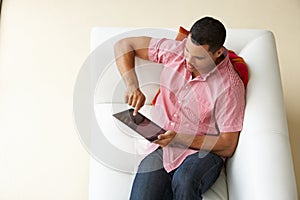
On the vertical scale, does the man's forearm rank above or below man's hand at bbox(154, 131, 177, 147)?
above

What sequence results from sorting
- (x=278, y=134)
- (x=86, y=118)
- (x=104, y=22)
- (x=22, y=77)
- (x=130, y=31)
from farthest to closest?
(x=104, y=22)
(x=22, y=77)
(x=130, y=31)
(x=86, y=118)
(x=278, y=134)

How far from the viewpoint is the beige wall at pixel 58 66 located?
2223mm

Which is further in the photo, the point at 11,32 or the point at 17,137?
the point at 11,32

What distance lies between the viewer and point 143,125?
69.0 inches

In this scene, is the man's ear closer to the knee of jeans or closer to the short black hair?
the short black hair

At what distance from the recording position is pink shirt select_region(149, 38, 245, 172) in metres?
1.76

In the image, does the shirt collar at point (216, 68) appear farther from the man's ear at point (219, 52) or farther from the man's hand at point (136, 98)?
the man's hand at point (136, 98)

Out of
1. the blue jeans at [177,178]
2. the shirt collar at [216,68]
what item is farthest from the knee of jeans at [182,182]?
the shirt collar at [216,68]

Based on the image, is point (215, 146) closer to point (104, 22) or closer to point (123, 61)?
point (123, 61)

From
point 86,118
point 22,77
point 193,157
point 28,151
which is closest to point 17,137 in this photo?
point 28,151

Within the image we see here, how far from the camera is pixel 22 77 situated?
8.06 ft

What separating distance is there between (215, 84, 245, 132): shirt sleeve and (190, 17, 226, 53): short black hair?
175 millimetres

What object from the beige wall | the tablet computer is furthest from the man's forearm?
the beige wall

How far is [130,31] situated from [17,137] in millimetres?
727
